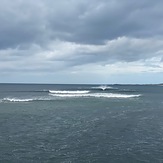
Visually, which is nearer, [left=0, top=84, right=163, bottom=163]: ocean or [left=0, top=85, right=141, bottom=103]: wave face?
[left=0, top=84, right=163, bottom=163]: ocean

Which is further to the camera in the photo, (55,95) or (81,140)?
(55,95)

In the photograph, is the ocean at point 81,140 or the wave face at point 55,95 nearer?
the ocean at point 81,140

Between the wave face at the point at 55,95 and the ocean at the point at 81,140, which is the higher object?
the wave face at the point at 55,95

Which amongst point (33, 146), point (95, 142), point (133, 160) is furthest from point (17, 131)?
point (133, 160)

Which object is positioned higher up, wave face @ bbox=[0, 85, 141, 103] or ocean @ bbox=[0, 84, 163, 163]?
wave face @ bbox=[0, 85, 141, 103]

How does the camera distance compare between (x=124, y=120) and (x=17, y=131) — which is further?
(x=124, y=120)

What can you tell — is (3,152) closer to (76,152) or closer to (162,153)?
(76,152)

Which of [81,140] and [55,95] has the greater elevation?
[55,95]

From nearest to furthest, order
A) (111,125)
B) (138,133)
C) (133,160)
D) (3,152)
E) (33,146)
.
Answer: (133,160), (3,152), (33,146), (138,133), (111,125)

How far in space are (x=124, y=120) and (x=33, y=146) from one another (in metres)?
15.2

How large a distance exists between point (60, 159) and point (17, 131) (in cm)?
948

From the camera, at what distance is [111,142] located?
22375mm

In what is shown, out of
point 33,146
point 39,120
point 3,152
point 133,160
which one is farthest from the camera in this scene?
point 39,120

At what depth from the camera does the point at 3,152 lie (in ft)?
64.3
